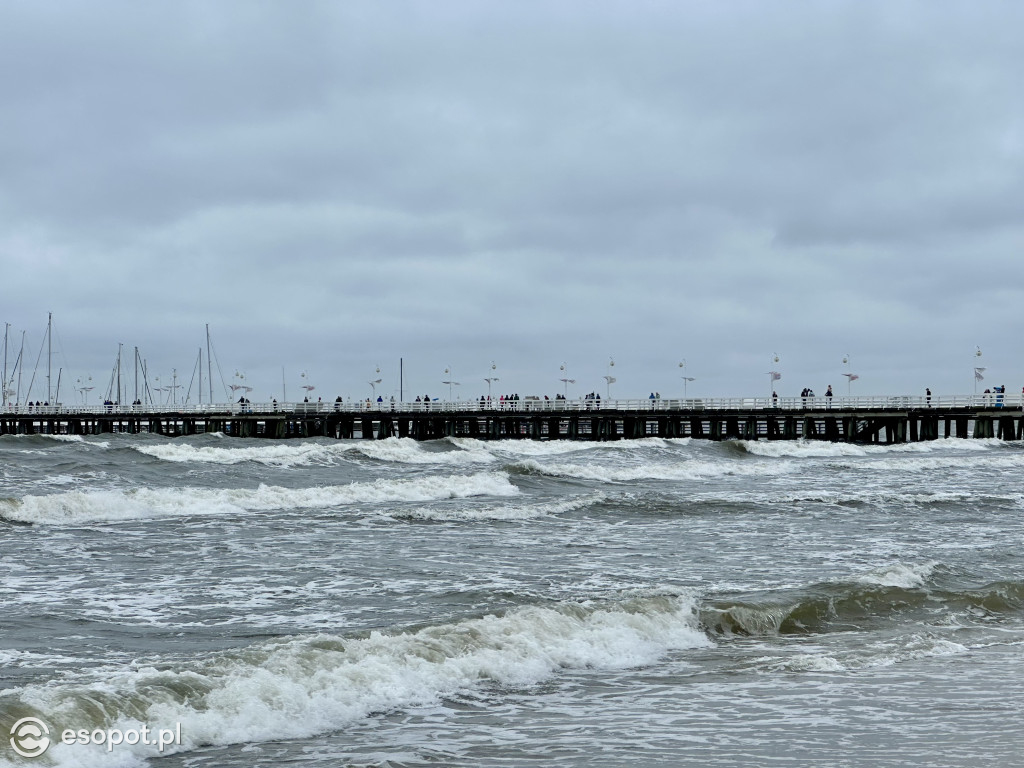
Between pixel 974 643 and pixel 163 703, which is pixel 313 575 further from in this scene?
pixel 974 643

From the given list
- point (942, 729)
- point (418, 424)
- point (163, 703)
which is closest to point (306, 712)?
point (163, 703)

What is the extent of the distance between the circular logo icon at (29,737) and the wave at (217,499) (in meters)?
13.5

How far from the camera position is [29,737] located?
617cm

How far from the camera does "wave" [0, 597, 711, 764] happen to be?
6.73m

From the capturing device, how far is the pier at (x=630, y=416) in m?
57.1

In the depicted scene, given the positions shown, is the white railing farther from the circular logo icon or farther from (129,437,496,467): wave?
the circular logo icon

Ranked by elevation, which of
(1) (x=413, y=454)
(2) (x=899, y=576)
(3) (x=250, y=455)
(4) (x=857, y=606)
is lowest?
(4) (x=857, y=606)

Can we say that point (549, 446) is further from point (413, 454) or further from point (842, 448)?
point (842, 448)

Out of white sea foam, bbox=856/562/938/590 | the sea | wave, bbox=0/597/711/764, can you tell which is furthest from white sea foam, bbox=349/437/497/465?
wave, bbox=0/597/711/764

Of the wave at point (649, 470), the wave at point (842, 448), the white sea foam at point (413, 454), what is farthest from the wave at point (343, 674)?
the wave at point (842, 448)

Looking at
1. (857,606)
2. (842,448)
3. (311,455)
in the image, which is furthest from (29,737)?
(842,448)

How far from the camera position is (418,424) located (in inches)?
2516

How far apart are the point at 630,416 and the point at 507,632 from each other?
50.0m

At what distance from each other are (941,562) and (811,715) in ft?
26.1
